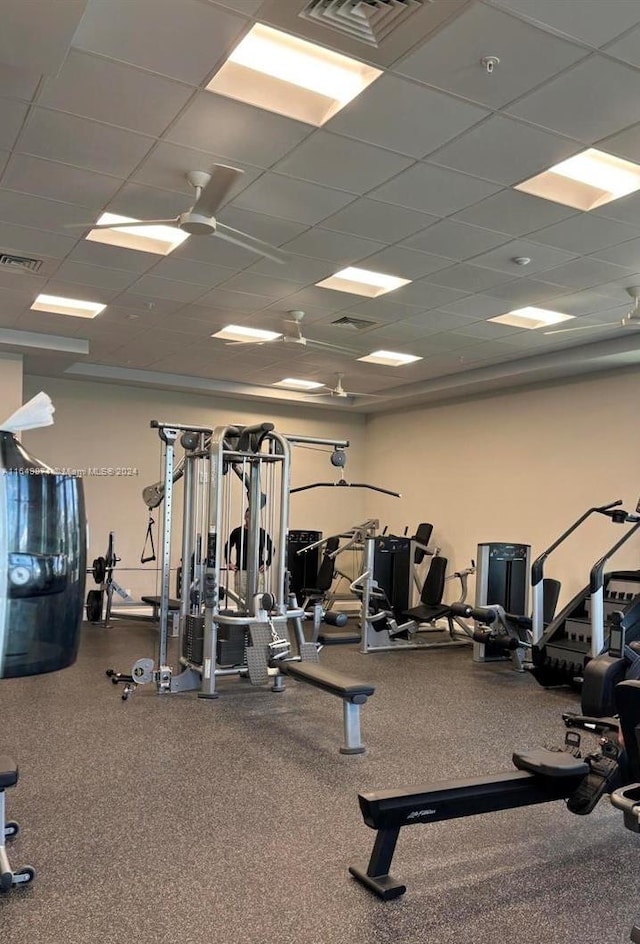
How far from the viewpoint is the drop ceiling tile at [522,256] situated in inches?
175

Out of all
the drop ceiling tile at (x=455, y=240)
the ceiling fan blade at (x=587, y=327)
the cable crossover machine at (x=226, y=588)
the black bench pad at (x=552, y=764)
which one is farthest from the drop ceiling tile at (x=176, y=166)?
the ceiling fan blade at (x=587, y=327)

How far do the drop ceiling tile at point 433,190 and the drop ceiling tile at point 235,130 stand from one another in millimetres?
634

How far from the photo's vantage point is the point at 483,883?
251 cm

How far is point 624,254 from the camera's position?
4531mm

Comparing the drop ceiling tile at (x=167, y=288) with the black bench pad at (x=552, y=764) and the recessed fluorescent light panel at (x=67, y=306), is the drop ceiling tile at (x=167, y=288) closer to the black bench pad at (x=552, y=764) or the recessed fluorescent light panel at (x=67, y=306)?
the recessed fluorescent light panel at (x=67, y=306)

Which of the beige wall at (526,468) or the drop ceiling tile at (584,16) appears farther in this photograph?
the beige wall at (526,468)

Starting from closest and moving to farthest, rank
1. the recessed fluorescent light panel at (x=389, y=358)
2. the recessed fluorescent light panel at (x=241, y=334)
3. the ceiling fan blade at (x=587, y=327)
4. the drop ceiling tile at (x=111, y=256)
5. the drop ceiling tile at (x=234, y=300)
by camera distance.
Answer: the drop ceiling tile at (x=111, y=256)
the drop ceiling tile at (x=234, y=300)
the ceiling fan blade at (x=587, y=327)
the recessed fluorescent light panel at (x=241, y=334)
the recessed fluorescent light panel at (x=389, y=358)

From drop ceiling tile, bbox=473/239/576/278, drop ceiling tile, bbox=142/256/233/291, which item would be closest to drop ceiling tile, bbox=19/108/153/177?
drop ceiling tile, bbox=142/256/233/291

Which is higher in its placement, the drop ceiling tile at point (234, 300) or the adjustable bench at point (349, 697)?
the drop ceiling tile at point (234, 300)

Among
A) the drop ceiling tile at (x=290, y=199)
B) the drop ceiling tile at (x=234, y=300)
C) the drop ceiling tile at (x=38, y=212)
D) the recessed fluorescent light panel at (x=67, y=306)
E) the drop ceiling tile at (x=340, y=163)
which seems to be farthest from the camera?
the recessed fluorescent light panel at (x=67, y=306)

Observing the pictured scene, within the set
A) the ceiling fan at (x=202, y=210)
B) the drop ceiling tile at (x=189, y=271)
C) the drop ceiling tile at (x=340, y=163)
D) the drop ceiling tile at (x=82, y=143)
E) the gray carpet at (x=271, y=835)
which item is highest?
the drop ceiling tile at (x=340, y=163)

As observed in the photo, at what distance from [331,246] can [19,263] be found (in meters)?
2.18

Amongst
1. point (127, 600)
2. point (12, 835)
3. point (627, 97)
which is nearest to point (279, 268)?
point (627, 97)

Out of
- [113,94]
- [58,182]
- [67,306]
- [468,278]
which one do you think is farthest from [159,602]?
[113,94]
